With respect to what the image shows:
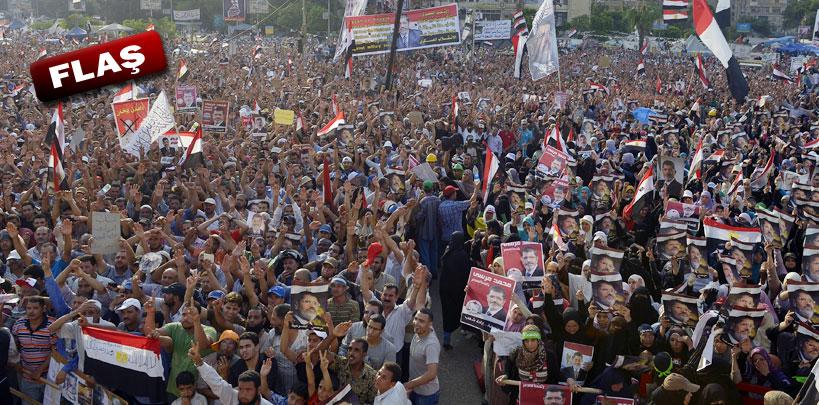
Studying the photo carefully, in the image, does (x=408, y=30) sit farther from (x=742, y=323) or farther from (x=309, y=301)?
(x=742, y=323)

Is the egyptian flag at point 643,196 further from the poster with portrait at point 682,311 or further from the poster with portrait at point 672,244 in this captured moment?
the poster with portrait at point 682,311

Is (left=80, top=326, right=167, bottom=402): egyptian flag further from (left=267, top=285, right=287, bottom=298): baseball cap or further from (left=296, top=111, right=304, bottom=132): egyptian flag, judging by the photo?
(left=296, top=111, right=304, bottom=132): egyptian flag

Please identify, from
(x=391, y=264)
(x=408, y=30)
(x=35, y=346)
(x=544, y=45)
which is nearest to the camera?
(x=35, y=346)

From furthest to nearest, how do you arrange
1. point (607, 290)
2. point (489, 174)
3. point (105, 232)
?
point (489, 174), point (105, 232), point (607, 290)

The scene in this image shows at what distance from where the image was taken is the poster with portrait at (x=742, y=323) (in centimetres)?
724

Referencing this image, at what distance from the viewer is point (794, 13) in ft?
293

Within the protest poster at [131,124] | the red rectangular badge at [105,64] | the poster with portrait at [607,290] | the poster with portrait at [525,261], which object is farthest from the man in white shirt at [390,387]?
the protest poster at [131,124]

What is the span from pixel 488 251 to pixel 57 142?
561 centimetres

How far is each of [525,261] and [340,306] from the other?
191 centimetres

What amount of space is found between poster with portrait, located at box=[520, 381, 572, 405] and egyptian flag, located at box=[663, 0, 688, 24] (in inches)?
745

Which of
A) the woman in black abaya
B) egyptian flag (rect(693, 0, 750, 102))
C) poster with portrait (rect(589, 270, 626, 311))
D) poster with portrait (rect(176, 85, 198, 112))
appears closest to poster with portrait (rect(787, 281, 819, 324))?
poster with portrait (rect(589, 270, 626, 311))

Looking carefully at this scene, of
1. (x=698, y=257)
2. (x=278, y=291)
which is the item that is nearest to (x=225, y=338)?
(x=278, y=291)

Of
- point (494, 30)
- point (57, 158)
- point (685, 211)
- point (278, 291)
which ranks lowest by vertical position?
point (494, 30)

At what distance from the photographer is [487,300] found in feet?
25.4
